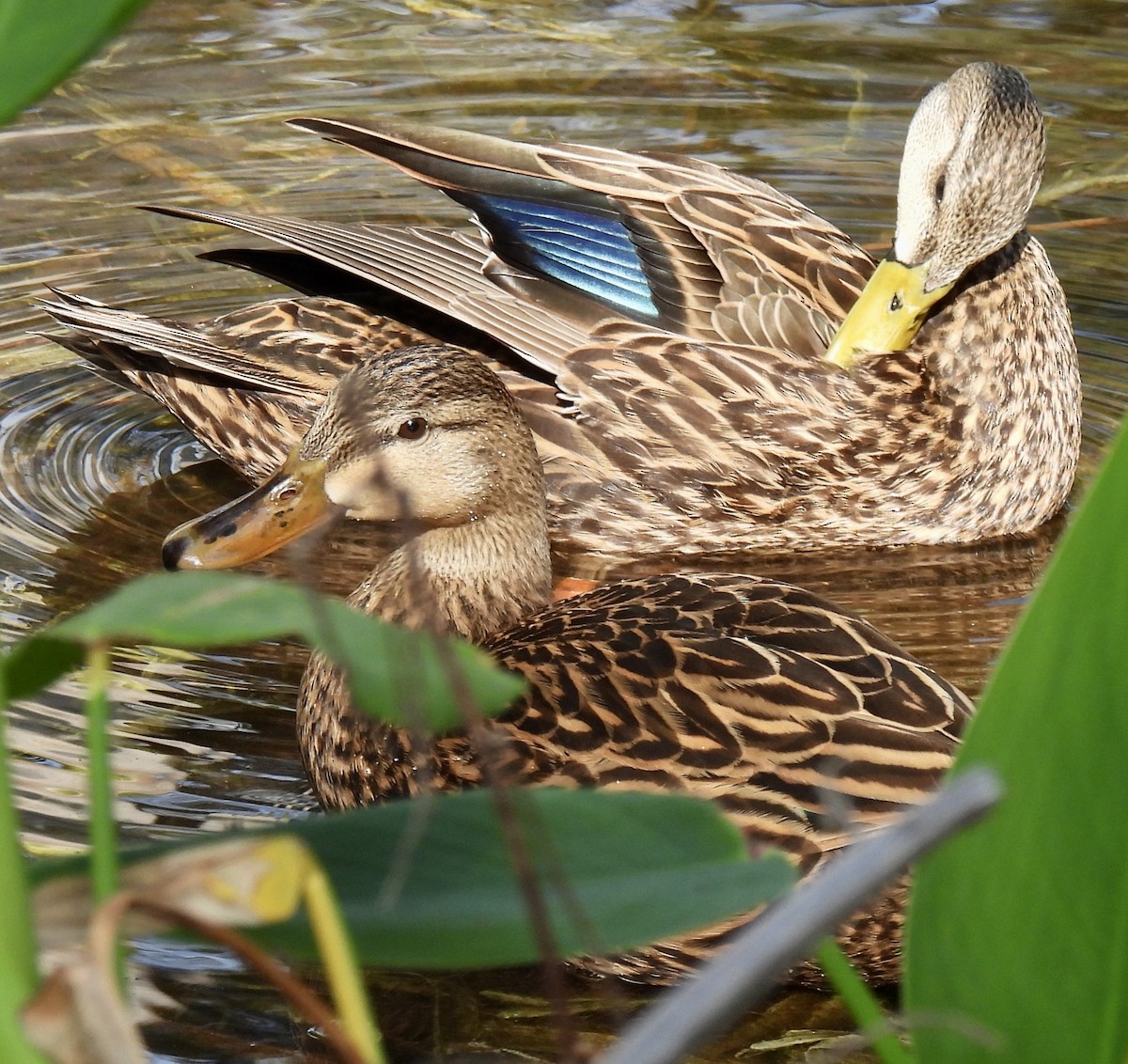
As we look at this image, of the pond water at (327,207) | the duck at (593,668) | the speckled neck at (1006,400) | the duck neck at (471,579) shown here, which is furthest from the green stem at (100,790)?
the speckled neck at (1006,400)

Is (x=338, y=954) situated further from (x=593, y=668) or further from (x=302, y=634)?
(x=593, y=668)

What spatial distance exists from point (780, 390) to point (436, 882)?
3.69 meters

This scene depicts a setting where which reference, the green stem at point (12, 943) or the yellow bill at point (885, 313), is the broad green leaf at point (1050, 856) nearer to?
the green stem at point (12, 943)

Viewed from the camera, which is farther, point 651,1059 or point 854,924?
point 854,924

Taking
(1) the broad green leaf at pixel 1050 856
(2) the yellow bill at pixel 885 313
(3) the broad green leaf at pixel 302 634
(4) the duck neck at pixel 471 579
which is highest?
(3) the broad green leaf at pixel 302 634

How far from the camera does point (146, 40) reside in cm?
768

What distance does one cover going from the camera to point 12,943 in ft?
3.67

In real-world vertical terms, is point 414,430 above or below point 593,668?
above

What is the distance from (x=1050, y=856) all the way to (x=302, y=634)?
0.59 metres

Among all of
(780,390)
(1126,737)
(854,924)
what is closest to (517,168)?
(780,390)

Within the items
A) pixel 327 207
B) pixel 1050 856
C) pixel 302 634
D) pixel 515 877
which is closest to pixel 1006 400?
pixel 327 207

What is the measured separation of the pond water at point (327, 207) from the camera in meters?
3.57

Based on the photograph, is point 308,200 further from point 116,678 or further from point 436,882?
point 436,882

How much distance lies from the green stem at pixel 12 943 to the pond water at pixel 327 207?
1.85 m
